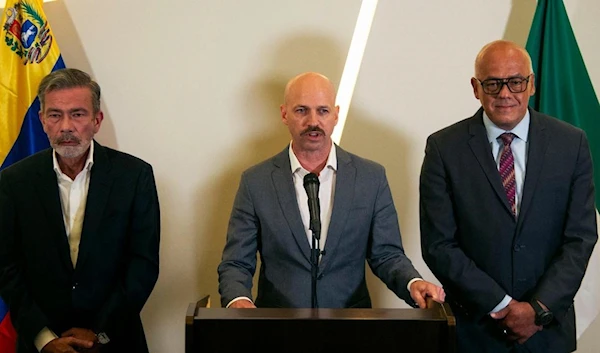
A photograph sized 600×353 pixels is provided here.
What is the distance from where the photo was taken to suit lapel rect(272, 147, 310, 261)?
2.66 meters

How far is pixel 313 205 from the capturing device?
7.27ft

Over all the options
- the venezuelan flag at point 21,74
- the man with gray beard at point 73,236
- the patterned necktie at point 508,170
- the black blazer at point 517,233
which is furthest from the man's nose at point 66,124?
the patterned necktie at point 508,170

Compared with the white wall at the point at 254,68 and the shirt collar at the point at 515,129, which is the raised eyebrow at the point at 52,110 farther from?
the shirt collar at the point at 515,129

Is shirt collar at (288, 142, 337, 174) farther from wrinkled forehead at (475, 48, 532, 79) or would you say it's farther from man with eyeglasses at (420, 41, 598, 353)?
wrinkled forehead at (475, 48, 532, 79)

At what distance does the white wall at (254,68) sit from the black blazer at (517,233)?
0.95 m

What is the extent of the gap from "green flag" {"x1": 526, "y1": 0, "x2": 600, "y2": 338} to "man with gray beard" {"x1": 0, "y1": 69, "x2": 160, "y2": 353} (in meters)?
1.97

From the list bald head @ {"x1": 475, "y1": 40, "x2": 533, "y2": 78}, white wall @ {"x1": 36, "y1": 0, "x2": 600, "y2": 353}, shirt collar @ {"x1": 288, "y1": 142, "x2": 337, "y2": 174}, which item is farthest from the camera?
white wall @ {"x1": 36, "y1": 0, "x2": 600, "y2": 353}

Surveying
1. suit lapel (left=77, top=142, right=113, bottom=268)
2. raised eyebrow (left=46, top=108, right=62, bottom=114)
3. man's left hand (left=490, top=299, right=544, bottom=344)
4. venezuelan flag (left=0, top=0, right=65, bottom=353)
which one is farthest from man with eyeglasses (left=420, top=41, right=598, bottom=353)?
venezuelan flag (left=0, top=0, right=65, bottom=353)

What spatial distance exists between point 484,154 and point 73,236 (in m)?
1.65

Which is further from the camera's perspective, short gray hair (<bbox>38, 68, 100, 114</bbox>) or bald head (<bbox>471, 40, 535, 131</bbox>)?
short gray hair (<bbox>38, 68, 100, 114</bbox>)

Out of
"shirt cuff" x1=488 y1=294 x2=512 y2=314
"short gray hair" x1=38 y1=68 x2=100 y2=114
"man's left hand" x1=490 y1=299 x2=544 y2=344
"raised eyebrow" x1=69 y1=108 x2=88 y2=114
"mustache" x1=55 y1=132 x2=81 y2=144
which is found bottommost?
"man's left hand" x1=490 y1=299 x2=544 y2=344

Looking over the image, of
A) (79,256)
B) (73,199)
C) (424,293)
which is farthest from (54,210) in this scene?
(424,293)

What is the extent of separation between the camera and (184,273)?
367cm

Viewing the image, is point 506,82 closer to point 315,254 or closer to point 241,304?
point 315,254
